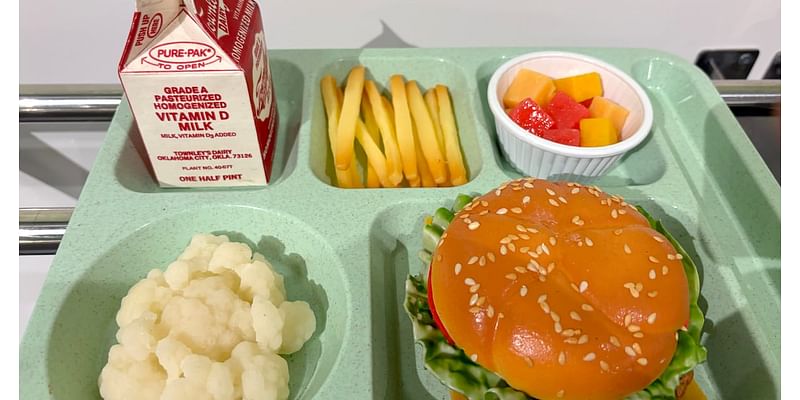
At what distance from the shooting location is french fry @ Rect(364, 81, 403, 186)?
1.52 metres

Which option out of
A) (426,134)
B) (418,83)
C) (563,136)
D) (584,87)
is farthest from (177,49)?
(584,87)

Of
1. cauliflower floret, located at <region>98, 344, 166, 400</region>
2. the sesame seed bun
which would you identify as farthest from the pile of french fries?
cauliflower floret, located at <region>98, 344, 166, 400</region>

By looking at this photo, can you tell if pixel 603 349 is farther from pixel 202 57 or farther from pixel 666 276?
pixel 202 57

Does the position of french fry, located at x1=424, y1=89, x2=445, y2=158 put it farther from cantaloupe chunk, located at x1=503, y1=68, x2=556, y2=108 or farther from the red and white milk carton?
the red and white milk carton

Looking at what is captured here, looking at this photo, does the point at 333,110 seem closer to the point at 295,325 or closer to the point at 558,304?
the point at 295,325

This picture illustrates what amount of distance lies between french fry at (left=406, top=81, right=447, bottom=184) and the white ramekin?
0.59 ft

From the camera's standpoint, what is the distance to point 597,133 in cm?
148

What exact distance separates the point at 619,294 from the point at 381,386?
1.68 feet

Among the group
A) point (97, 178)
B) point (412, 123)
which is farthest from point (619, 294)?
point (97, 178)

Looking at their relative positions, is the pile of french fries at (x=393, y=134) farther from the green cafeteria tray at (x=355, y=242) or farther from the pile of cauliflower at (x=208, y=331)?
the pile of cauliflower at (x=208, y=331)

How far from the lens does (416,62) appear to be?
68.9 inches

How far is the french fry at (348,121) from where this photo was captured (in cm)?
153

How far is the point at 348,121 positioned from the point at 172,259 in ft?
1.92

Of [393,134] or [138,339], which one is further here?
[393,134]
